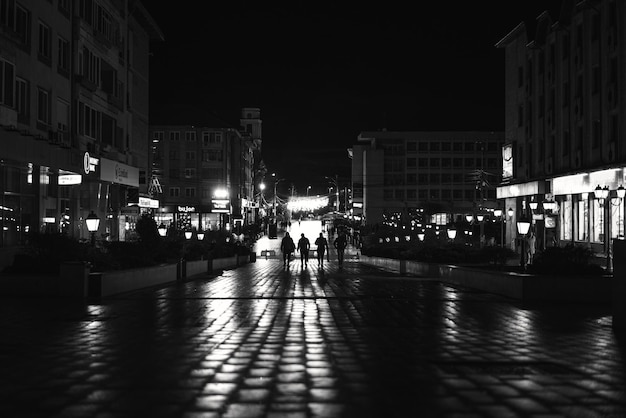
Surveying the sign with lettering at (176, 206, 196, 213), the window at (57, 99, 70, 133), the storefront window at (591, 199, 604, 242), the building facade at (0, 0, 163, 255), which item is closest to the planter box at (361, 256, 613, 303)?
the building facade at (0, 0, 163, 255)

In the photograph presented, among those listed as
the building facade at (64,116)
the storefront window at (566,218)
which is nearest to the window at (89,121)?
the building facade at (64,116)

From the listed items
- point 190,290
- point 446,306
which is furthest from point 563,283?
point 190,290

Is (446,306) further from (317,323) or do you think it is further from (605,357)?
(605,357)

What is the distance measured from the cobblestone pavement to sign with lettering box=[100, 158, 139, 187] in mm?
22276

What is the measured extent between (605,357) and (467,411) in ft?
12.6

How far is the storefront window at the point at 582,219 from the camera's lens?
41.0m

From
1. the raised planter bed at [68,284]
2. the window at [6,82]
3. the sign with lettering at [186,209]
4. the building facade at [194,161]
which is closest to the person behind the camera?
the raised planter bed at [68,284]

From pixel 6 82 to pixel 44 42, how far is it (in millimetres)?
4682

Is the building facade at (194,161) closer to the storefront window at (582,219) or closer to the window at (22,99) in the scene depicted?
the storefront window at (582,219)

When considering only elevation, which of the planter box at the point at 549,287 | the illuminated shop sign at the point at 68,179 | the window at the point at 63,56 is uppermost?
the window at the point at 63,56

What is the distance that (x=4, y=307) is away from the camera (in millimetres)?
14875

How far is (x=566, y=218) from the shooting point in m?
44.6

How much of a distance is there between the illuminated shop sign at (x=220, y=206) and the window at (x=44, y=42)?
54.4 metres

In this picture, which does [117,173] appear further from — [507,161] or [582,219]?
[507,161]
